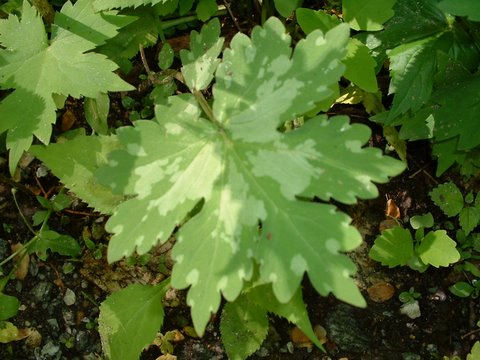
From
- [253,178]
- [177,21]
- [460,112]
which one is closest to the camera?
[253,178]

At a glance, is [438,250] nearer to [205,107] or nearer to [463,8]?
[463,8]

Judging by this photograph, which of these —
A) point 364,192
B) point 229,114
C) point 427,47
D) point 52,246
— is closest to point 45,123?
point 52,246

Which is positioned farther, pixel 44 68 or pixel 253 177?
pixel 44 68

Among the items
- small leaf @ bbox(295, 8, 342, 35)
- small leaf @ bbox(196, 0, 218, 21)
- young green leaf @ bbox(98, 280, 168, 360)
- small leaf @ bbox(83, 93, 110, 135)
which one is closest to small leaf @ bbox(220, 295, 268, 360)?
young green leaf @ bbox(98, 280, 168, 360)

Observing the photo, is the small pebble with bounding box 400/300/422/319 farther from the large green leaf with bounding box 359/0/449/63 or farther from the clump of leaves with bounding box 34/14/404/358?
the large green leaf with bounding box 359/0/449/63

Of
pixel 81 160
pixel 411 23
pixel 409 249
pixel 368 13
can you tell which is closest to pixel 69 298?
pixel 81 160

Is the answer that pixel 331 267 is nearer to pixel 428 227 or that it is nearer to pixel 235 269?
pixel 235 269
